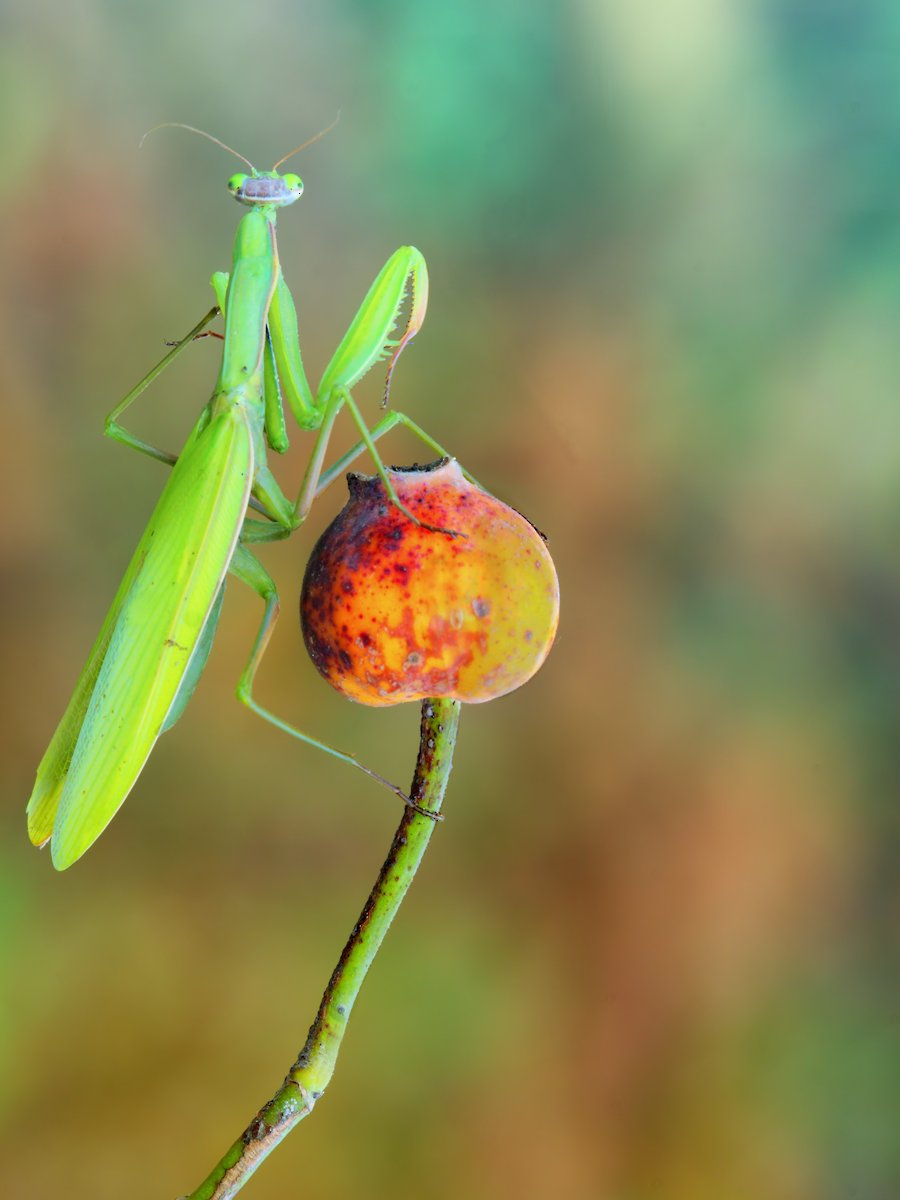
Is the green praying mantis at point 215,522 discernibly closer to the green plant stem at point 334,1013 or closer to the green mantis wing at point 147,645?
the green mantis wing at point 147,645

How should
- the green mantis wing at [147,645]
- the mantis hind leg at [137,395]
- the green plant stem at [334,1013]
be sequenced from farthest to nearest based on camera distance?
the mantis hind leg at [137,395] < the green mantis wing at [147,645] < the green plant stem at [334,1013]

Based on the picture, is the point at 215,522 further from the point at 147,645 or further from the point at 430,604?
the point at 430,604

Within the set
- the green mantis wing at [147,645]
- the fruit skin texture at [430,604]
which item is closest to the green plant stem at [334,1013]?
the fruit skin texture at [430,604]

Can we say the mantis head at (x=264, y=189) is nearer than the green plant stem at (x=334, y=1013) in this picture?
No

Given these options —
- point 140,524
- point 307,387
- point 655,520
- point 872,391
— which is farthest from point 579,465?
point 307,387

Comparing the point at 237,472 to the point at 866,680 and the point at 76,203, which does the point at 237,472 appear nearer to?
the point at 76,203

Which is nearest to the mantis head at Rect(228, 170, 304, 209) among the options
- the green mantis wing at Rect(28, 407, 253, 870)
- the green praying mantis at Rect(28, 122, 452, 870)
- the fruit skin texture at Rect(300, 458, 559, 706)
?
the green praying mantis at Rect(28, 122, 452, 870)
